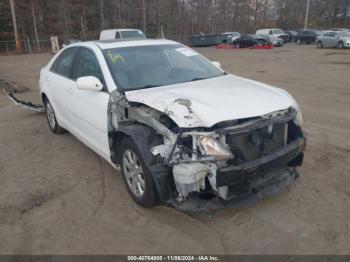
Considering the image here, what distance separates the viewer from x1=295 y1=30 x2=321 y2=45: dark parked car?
122ft

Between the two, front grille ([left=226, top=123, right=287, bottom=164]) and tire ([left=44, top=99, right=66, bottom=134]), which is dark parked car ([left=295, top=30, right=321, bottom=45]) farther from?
front grille ([left=226, top=123, right=287, bottom=164])

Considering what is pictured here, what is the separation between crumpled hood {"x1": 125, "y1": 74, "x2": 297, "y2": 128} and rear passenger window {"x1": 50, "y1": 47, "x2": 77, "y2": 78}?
1.72 metres

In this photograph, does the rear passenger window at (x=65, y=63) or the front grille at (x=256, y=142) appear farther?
the rear passenger window at (x=65, y=63)

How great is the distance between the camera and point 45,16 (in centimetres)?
4388

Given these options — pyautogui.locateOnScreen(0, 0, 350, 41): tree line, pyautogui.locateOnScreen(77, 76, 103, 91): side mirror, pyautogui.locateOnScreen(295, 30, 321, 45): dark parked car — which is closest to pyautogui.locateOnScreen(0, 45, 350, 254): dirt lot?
pyautogui.locateOnScreen(77, 76, 103, 91): side mirror

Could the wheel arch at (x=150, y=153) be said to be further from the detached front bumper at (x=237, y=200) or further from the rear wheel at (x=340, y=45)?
the rear wheel at (x=340, y=45)

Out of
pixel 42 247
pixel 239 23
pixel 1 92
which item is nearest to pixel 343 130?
pixel 42 247

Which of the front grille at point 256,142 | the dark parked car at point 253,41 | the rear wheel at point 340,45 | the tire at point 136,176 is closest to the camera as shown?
the front grille at point 256,142

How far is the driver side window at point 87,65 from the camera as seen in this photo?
4.13 meters

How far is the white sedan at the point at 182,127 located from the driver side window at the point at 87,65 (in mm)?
14

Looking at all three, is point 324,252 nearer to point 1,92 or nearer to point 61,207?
point 61,207

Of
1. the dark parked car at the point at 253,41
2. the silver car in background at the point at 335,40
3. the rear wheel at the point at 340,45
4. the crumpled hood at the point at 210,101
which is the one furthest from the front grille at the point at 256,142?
the dark parked car at the point at 253,41

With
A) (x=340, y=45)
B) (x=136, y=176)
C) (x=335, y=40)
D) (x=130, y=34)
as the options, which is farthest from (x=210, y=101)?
(x=335, y=40)

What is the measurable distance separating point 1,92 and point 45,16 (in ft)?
121
